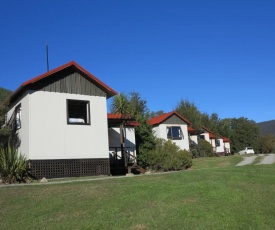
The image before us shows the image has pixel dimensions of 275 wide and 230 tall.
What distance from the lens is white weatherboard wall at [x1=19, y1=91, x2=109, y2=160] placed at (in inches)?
797

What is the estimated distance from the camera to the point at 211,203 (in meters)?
9.86

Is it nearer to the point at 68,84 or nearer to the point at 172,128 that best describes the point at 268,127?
the point at 172,128

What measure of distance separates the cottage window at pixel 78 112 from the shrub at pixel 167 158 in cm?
671

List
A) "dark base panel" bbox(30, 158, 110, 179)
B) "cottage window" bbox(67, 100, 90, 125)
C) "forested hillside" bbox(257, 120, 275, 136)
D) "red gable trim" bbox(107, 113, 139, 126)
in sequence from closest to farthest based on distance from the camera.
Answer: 1. "dark base panel" bbox(30, 158, 110, 179)
2. "cottage window" bbox(67, 100, 90, 125)
3. "red gable trim" bbox(107, 113, 139, 126)
4. "forested hillside" bbox(257, 120, 275, 136)

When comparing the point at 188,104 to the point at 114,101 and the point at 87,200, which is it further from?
the point at 87,200

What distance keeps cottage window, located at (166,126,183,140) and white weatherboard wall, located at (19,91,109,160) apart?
64.3 feet

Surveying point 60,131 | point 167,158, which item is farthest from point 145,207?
point 167,158

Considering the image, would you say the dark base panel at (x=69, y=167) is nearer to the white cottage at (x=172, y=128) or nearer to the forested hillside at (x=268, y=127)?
the white cottage at (x=172, y=128)

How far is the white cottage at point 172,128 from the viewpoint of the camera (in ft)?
134

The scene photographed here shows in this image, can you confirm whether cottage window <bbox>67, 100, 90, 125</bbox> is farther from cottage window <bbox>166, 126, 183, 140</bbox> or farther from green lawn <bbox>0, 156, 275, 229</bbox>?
cottage window <bbox>166, 126, 183, 140</bbox>

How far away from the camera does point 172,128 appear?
41844mm

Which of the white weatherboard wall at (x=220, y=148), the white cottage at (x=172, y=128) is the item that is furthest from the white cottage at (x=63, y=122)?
the white weatherboard wall at (x=220, y=148)

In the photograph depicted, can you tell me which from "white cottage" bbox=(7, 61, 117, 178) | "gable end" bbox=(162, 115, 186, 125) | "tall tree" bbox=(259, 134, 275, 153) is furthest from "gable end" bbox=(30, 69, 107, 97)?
"tall tree" bbox=(259, 134, 275, 153)

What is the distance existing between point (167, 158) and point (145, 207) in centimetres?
1638
